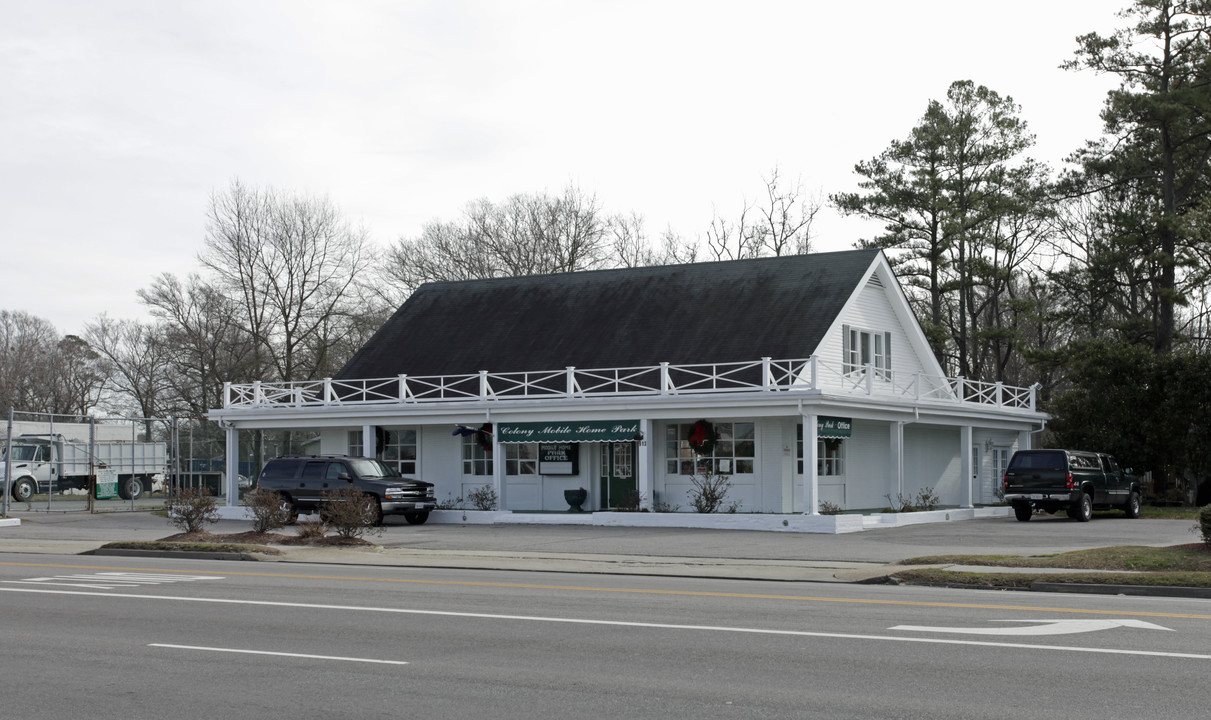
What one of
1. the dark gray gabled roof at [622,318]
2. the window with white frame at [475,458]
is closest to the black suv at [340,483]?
→ the window with white frame at [475,458]

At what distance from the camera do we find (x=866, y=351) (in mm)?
34906

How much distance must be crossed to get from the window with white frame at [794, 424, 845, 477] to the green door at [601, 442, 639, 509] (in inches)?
175

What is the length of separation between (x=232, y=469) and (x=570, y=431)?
10942 mm

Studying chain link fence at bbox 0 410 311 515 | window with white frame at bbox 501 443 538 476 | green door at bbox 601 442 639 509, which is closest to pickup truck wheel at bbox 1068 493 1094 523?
green door at bbox 601 442 639 509

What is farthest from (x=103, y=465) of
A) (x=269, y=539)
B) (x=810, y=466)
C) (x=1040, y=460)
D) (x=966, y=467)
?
(x=1040, y=460)

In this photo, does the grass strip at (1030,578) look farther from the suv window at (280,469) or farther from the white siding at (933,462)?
the suv window at (280,469)

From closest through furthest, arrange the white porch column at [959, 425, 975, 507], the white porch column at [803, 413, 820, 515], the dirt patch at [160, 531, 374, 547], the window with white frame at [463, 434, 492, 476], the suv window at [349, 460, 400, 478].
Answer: the dirt patch at [160, 531, 374, 547] < the white porch column at [803, 413, 820, 515] < the suv window at [349, 460, 400, 478] < the white porch column at [959, 425, 975, 507] < the window with white frame at [463, 434, 492, 476]

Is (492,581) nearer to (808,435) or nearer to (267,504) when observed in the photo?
(267,504)

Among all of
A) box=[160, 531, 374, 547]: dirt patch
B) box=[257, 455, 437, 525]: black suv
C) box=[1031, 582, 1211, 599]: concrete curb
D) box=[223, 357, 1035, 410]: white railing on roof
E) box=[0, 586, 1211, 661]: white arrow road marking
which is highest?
box=[223, 357, 1035, 410]: white railing on roof

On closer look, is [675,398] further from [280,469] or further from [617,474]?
[280,469]

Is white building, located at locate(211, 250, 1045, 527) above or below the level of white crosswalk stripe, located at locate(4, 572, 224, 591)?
above

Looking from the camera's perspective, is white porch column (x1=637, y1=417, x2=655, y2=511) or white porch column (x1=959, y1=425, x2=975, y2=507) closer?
white porch column (x1=637, y1=417, x2=655, y2=511)

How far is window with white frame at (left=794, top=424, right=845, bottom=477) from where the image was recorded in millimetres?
31391

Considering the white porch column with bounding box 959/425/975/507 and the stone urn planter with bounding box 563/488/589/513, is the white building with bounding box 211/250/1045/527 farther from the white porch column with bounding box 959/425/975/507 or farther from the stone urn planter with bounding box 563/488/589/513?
the stone urn planter with bounding box 563/488/589/513
